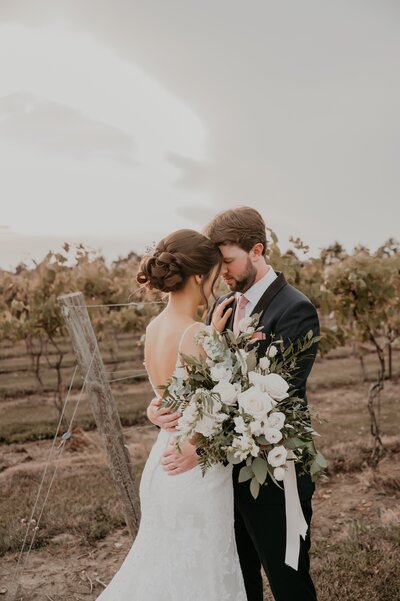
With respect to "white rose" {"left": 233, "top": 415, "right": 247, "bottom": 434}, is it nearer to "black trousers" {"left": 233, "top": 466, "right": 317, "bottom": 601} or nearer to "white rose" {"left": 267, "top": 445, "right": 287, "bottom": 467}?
"white rose" {"left": 267, "top": 445, "right": 287, "bottom": 467}

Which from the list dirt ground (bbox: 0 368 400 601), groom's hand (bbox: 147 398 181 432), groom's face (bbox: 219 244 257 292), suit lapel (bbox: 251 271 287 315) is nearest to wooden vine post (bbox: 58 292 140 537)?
dirt ground (bbox: 0 368 400 601)

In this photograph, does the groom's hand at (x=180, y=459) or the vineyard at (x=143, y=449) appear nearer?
the groom's hand at (x=180, y=459)

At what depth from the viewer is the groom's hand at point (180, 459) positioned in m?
2.71

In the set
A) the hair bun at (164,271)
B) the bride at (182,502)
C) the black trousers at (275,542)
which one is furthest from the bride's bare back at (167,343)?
the black trousers at (275,542)

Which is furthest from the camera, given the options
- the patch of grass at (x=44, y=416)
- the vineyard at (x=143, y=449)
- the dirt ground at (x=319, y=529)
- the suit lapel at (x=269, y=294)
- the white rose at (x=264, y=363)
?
the patch of grass at (x=44, y=416)

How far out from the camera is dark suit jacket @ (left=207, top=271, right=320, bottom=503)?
2766mm

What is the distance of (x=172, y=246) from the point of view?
275cm

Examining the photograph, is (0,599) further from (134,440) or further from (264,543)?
(134,440)

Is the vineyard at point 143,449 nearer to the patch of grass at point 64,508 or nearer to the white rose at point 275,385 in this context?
the patch of grass at point 64,508

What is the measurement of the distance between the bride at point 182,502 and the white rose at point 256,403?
513 mm

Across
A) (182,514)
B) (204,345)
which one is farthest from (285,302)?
(182,514)

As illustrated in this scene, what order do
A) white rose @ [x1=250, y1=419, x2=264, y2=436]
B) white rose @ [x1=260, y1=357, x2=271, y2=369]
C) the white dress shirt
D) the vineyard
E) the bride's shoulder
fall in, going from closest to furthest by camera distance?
white rose @ [x1=250, y1=419, x2=264, y2=436], white rose @ [x1=260, y1=357, x2=271, y2=369], the bride's shoulder, the white dress shirt, the vineyard

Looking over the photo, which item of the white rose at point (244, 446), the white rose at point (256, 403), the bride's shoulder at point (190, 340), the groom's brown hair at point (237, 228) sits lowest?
the white rose at point (244, 446)

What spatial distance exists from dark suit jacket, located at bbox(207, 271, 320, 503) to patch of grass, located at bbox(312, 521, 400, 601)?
1447 millimetres
